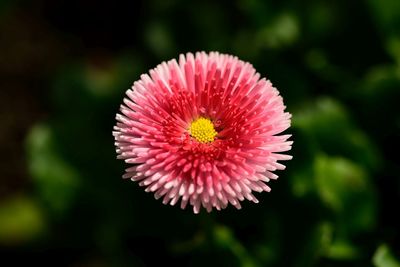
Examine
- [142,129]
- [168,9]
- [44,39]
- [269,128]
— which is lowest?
[142,129]

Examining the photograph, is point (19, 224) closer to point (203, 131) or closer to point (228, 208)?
point (228, 208)

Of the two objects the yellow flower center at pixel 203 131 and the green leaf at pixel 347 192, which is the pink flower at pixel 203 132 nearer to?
the yellow flower center at pixel 203 131

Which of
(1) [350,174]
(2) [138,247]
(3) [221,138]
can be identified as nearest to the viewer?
(3) [221,138]

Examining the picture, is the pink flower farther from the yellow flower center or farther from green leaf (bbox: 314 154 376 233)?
green leaf (bbox: 314 154 376 233)

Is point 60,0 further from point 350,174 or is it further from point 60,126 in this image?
point 350,174

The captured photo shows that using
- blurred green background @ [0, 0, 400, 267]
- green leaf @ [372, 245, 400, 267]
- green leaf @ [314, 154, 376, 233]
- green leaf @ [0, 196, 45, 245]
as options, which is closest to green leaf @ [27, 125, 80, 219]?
blurred green background @ [0, 0, 400, 267]

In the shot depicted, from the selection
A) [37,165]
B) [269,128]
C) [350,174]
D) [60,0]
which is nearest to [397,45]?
[350,174]

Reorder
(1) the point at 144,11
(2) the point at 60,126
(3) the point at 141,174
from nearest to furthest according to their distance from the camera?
(3) the point at 141,174
(2) the point at 60,126
(1) the point at 144,11

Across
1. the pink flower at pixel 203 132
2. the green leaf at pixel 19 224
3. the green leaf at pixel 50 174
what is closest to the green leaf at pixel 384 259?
the pink flower at pixel 203 132
